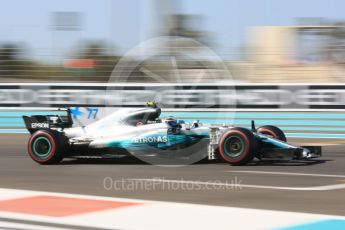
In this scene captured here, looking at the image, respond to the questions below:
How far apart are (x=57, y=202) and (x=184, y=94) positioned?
11.0 meters

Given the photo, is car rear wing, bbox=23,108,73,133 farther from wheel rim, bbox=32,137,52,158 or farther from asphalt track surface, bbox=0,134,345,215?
asphalt track surface, bbox=0,134,345,215

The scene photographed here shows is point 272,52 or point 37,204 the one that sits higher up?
point 272,52

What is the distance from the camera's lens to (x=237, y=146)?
1003 centimetres

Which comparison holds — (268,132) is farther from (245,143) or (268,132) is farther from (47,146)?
(47,146)

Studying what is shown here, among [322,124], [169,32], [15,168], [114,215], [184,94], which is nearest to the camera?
[114,215]

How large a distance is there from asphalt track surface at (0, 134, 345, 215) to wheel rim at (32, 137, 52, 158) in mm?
202

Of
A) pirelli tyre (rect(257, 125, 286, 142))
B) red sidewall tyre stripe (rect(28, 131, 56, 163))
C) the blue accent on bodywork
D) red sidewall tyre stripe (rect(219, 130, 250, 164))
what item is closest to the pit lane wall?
red sidewall tyre stripe (rect(28, 131, 56, 163))

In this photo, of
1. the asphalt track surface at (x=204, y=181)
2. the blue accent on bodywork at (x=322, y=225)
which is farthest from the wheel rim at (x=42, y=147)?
the blue accent on bodywork at (x=322, y=225)

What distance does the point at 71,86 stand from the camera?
19.1m

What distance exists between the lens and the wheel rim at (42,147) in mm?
10773

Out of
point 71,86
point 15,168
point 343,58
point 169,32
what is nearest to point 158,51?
point 169,32

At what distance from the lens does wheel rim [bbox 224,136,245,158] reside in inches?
392

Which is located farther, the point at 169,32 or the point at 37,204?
the point at 169,32

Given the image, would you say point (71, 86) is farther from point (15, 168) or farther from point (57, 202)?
point (57, 202)
